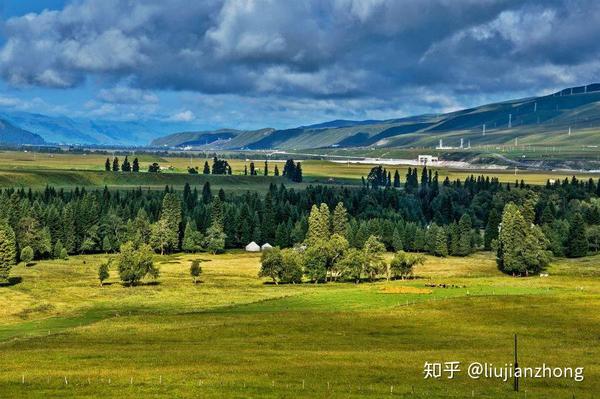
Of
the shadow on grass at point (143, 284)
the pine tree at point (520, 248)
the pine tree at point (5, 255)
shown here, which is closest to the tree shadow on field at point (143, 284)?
the shadow on grass at point (143, 284)

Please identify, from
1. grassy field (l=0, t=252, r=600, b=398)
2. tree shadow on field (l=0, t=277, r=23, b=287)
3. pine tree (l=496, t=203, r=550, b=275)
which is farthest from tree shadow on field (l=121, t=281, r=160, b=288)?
pine tree (l=496, t=203, r=550, b=275)

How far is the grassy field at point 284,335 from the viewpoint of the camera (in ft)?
219

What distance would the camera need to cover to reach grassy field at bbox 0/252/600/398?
219 feet

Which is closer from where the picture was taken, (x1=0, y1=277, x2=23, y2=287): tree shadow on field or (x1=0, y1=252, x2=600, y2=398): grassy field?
(x1=0, y1=252, x2=600, y2=398): grassy field

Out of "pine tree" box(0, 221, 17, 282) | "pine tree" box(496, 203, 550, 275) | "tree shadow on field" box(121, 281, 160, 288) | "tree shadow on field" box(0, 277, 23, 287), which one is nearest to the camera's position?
"pine tree" box(0, 221, 17, 282)

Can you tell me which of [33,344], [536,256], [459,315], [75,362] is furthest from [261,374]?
[536,256]

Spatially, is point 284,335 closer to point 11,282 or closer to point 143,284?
point 143,284

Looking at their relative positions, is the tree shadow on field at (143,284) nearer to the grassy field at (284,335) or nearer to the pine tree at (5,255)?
the grassy field at (284,335)

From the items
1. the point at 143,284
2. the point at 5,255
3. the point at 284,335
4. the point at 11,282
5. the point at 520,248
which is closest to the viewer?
the point at 284,335

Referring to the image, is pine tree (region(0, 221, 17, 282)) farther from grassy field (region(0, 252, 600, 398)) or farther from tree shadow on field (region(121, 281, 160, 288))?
tree shadow on field (region(121, 281, 160, 288))

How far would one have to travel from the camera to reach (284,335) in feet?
314

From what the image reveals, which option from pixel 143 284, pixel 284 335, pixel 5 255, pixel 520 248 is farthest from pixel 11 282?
pixel 520 248

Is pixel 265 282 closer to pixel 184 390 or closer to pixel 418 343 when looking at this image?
pixel 418 343

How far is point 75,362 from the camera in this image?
7894 cm
